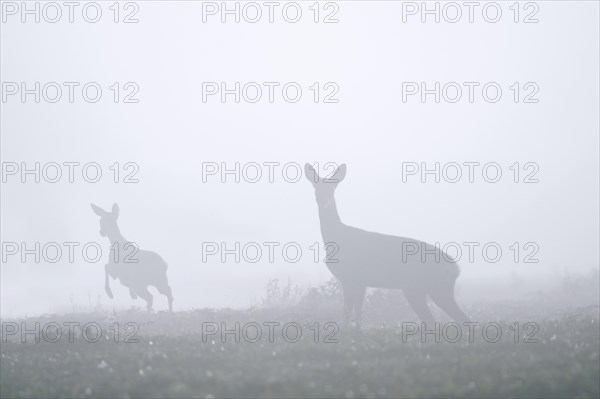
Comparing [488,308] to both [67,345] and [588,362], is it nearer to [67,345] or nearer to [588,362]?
[588,362]

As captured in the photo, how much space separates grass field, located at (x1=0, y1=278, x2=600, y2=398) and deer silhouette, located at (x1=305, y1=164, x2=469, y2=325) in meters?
1.50

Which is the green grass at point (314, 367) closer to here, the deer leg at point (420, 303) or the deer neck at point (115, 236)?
the deer leg at point (420, 303)

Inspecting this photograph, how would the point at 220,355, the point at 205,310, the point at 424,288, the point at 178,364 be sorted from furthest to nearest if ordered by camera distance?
the point at 205,310 → the point at 424,288 → the point at 220,355 → the point at 178,364

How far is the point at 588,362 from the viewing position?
12039mm

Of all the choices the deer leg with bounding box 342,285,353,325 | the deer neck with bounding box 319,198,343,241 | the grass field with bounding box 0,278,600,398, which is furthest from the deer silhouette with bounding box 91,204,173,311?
the grass field with bounding box 0,278,600,398

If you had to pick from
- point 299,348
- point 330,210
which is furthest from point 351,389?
point 330,210

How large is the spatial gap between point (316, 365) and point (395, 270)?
7.23m

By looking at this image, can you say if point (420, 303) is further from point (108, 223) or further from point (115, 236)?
point (108, 223)

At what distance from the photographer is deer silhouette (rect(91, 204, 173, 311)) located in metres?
30.2

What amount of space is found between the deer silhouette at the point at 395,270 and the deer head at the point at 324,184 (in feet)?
4.82

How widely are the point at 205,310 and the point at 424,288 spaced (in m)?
10.0

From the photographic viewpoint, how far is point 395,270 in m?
19.2

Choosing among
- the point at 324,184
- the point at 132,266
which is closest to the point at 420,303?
the point at 324,184

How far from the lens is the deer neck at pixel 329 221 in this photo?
20656 millimetres
